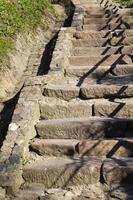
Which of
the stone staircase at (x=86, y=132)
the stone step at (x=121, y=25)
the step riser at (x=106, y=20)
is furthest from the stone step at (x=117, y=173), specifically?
the step riser at (x=106, y=20)

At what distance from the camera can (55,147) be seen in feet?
13.4

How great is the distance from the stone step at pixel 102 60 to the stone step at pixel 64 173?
6.94 ft

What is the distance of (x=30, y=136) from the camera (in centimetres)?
427

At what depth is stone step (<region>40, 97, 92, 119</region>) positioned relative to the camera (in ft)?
14.9

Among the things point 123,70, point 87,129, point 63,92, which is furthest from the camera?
point 123,70

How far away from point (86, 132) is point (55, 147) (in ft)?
1.12

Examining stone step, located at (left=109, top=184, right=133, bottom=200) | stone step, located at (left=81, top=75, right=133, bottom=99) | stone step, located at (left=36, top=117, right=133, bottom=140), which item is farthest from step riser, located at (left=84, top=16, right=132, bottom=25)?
stone step, located at (left=109, top=184, right=133, bottom=200)

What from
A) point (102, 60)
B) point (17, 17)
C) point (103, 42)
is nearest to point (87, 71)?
point (102, 60)

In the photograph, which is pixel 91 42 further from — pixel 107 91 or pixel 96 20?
pixel 107 91

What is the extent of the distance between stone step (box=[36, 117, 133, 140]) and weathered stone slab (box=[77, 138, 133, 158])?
18 centimetres

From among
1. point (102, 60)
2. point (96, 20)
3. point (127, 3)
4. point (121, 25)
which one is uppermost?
point (102, 60)

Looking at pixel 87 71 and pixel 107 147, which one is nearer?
pixel 107 147

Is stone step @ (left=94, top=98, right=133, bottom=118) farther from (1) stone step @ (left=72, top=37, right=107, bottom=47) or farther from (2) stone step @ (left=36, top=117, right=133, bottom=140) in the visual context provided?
(1) stone step @ (left=72, top=37, right=107, bottom=47)

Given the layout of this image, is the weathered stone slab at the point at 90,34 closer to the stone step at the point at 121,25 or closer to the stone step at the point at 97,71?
the stone step at the point at 121,25
